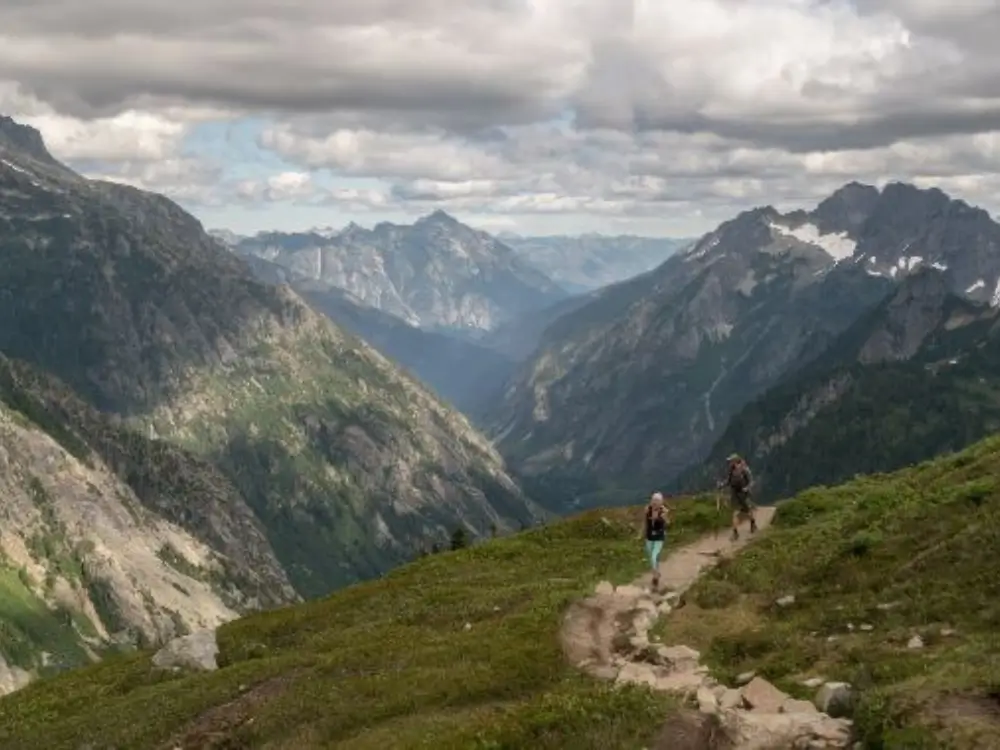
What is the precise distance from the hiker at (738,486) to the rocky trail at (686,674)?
1.00 meters

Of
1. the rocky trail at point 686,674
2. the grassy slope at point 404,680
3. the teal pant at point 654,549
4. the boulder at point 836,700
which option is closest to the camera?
the rocky trail at point 686,674

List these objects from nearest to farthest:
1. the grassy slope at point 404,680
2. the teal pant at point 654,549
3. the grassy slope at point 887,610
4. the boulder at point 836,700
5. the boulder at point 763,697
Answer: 1. the grassy slope at point 887,610
2. the boulder at point 836,700
3. the boulder at point 763,697
4. the grassy slope at point 404,680
5. the teal pant at point 654,549

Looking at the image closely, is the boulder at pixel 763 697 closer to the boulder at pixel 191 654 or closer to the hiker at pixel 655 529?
the hiker at pixel 655 529

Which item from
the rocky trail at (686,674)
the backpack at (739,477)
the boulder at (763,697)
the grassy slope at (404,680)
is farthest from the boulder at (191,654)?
the boulder at (763,697)

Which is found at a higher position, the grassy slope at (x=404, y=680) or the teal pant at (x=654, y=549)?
the teal pant at (x=654, y=549)

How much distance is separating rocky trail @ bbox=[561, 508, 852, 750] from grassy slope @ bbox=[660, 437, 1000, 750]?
1038 mm

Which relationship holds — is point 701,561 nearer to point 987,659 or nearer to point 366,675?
point 366,675

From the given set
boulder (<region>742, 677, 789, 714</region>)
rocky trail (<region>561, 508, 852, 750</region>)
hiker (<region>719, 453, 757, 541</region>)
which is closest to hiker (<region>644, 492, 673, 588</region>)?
rocky trail (<region>561, 508, 852, 750</region>)

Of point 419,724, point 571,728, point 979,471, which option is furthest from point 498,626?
point 979,471

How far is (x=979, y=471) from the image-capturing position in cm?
4619

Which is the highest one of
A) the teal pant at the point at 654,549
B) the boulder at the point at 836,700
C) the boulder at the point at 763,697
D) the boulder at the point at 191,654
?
the boulder at the point at 836,700

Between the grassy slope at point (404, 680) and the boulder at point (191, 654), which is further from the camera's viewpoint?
the boulder at point (191, 654)

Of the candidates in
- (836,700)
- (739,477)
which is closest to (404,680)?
(836,700)

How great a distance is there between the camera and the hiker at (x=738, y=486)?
166 feet
